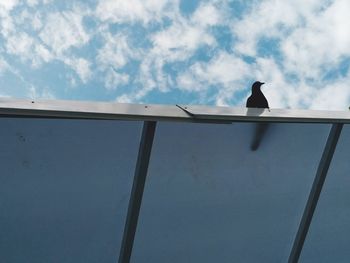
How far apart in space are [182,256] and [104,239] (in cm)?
58

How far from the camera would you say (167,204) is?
2.20 meters

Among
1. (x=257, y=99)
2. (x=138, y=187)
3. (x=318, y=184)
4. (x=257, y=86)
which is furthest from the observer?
(x=257, y=86)

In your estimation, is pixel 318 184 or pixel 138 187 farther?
pixel 318 184

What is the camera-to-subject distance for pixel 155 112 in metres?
1.93

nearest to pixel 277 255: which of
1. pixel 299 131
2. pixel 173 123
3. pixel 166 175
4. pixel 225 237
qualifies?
pixel 225 237

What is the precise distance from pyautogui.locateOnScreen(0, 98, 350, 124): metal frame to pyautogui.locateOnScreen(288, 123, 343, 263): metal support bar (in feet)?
0.51

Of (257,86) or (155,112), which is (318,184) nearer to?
(155,112)

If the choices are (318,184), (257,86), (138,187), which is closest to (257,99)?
(257,86)

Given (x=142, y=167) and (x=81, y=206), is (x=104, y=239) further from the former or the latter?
(x=142, y=167)

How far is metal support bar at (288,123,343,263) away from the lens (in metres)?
2.60

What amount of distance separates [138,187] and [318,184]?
1344mm

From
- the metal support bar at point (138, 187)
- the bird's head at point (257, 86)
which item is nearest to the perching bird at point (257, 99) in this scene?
the bird's head at point (257, 86)

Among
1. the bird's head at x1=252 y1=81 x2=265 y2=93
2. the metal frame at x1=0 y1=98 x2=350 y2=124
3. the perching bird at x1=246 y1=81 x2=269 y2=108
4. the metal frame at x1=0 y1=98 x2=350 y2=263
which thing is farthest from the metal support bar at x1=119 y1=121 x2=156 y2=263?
the bird's head at x1=252 y1=81 x2=265 y2=93

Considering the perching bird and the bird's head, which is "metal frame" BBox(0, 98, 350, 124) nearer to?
the perching bird
